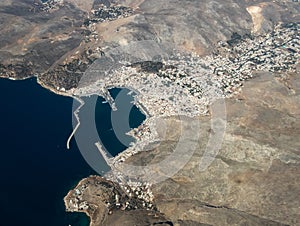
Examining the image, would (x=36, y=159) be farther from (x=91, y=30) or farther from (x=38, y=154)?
(x=91, y=30)

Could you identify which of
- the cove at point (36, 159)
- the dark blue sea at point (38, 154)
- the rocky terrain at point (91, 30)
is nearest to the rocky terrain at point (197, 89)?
the rocky terrain at point (91, 30)

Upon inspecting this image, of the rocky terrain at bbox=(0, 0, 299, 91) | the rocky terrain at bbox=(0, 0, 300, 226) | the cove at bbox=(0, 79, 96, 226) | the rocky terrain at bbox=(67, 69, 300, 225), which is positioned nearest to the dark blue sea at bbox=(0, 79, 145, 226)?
the cove at bbox=(0, 79, 96, 226)

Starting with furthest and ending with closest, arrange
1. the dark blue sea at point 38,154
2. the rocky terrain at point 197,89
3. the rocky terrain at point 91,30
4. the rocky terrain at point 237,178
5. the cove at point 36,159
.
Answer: the rocky terrain at point 91,30, the dark blue sea at point 38,154, the cove at point 36,159, the rocky terrain at point 197,89, the rocky terrain at point 237,178

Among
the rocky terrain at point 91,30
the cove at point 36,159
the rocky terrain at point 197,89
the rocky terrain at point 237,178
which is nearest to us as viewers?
the rocky terrain at point 237,178

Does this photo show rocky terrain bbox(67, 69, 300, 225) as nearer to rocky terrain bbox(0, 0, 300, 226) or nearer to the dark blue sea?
rocky terrain bbox(0, 0, 300, 226)

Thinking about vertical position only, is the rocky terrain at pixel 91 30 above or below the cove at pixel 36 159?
above

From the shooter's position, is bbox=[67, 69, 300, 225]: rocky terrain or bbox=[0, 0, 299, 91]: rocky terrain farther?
bbox=[0, 0, 299, 91]: rocky terrain

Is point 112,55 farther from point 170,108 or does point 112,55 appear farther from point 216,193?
point 216,193

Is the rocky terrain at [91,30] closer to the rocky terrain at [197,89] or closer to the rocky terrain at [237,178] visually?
the rocky terrain at [197,89]

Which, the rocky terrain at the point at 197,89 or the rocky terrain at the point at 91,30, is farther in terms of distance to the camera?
the rocky terrain at the point at 91,30
